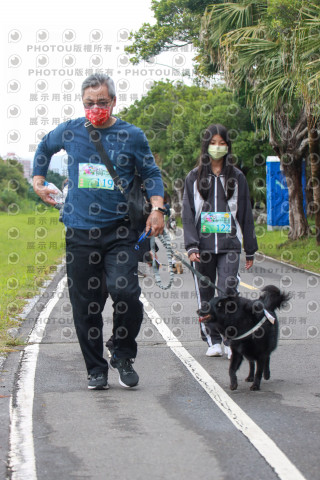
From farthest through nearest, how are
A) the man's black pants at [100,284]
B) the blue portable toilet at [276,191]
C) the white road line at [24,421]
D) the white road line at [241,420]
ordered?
the blue portable toilet at [276,191], the man's black pants at [100,284], the white road line at [24,421], the white road line at [241,420]

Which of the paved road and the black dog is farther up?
the black dog

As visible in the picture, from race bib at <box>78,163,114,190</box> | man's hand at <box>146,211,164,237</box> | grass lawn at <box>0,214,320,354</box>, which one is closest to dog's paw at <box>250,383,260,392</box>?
man's hand at <box>146,211,164,237</box>

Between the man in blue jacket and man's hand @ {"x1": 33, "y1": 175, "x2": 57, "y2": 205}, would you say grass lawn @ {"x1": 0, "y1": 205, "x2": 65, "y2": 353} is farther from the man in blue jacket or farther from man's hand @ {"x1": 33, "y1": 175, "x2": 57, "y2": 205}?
man's hand @ {"x1": 33, "y1": 175, "x2": 57, "y2": 205}

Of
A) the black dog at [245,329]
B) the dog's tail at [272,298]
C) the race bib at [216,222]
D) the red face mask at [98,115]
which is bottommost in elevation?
the black dog at [245,329]

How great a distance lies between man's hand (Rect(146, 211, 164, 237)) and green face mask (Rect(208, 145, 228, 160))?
1353 mm

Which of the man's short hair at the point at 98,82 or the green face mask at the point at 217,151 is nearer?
the man's short hair at the point at 98,82

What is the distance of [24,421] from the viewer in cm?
509

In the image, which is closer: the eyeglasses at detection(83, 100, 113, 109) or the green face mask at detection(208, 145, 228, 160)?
the eyeglasses at detection(83, 100, 113, 109)

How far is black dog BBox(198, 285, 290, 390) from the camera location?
595 centimetres

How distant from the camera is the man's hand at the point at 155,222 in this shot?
576 cm

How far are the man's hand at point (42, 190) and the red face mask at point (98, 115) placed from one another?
1.94 ft

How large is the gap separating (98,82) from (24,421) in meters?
2.45


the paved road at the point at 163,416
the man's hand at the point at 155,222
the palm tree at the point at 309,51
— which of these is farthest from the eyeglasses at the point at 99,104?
the palm tree at the point at 309,51

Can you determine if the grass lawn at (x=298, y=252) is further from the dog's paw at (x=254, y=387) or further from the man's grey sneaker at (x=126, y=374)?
the man's grey sneaker at (x=126, y=374)
